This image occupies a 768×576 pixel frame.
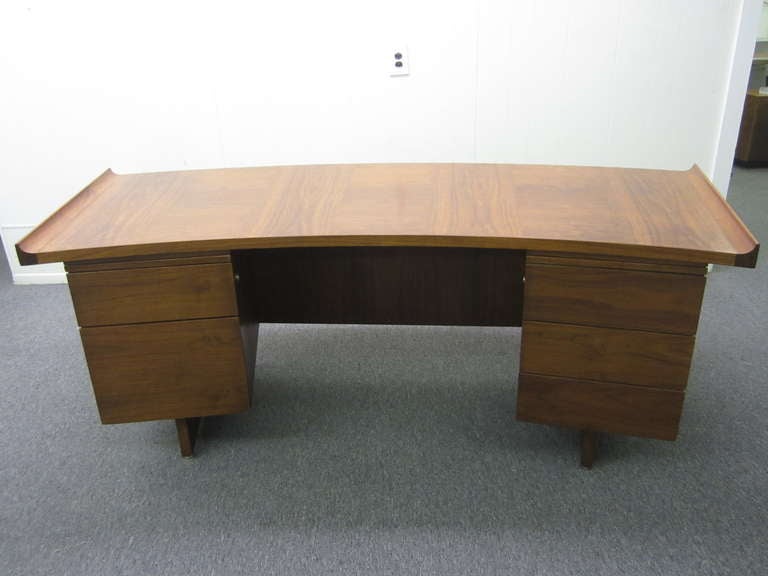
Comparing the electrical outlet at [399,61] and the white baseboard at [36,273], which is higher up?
the electrical outlet at [399,61]

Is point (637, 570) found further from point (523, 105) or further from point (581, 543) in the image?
point (523, 105)

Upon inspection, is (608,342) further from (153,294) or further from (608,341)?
(153,294)

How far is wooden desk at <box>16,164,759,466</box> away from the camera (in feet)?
4.75

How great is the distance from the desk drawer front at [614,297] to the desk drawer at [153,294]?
2.35 feet

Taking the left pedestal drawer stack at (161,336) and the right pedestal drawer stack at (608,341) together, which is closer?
the right pedestal drawer stack at (608,341)

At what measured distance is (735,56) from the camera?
2.45m

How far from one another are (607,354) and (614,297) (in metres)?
0.14

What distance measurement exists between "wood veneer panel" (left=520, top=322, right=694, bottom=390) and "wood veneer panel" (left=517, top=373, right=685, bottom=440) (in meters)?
0.02

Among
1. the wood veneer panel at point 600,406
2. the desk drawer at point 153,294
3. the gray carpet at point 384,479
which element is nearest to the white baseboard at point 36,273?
the gray carpet at point 384,479

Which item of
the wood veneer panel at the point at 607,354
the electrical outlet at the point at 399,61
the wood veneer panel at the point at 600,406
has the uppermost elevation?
A: the electrical outlet at the point at 399,61

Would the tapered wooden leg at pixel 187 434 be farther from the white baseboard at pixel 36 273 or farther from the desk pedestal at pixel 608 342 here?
the white baseboard at pixel 36 273

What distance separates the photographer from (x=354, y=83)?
2557 mm

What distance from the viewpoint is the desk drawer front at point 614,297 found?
1.42 metres

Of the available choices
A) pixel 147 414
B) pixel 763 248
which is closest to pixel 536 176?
pixel 147 414
